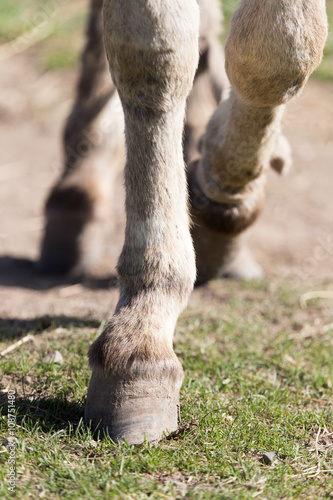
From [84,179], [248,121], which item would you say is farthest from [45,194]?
[248,121]

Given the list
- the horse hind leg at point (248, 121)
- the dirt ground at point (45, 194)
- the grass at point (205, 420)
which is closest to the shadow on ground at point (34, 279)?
the dirt ground at point (45, 194)

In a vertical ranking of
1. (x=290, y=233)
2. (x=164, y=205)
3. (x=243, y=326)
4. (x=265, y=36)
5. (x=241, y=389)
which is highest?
(x=265, y=36)

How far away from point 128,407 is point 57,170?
145 inches

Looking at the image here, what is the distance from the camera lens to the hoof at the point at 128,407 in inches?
70.4

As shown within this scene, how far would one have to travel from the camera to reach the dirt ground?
3322mm

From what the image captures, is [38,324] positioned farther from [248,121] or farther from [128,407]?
[248,121]

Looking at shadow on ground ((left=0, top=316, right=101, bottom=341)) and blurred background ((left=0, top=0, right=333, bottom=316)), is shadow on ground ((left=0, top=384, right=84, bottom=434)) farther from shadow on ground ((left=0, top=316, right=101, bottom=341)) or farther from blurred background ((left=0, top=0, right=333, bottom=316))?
blurred background ((left=0, top=0, right=333, bottom=316))

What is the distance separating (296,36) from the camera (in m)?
1.83

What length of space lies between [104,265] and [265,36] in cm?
215

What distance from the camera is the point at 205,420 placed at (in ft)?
6.38

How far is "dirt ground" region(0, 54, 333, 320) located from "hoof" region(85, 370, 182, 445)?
1082mm

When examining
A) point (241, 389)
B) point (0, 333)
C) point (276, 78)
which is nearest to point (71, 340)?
point (0, 333)

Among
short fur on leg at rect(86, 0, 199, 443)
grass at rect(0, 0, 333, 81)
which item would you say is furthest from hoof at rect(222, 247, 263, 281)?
grass at rect(0, 0, 333, 81)

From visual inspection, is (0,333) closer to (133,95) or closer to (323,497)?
(133,95)
